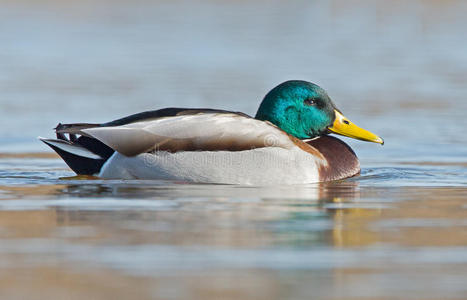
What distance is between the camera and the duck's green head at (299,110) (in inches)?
380

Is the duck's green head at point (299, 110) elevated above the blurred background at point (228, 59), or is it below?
below

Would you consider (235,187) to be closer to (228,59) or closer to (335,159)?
(335,159)

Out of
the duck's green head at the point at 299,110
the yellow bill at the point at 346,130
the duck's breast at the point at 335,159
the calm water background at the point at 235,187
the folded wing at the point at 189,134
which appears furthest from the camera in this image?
the yellow bill at the point at 346,130

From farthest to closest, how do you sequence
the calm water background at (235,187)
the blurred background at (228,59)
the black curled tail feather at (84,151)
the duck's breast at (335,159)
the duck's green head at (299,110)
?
the blurred background at (228,59)
the duck's green head at (299,110)
the duck's breast at (335,159)
the black curled tail feather at (84,151)
the calm water background at (235,187)

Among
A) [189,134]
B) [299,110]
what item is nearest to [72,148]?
[189,134]

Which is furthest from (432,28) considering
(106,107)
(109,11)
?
(106,107)

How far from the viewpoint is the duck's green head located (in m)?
9.66

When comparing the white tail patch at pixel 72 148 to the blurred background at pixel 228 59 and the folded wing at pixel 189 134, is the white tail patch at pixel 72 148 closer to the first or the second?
the folded wing at pixel 189 134

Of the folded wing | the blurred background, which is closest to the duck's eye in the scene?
the folded wing

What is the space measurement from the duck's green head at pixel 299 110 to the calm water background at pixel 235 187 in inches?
23.9

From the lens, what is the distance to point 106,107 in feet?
46.9

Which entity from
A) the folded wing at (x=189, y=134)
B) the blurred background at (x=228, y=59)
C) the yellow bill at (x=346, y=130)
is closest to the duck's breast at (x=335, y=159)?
the yellow bill at (x=346, y=130)

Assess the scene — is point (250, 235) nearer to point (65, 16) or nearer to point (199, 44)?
point (199, 44)

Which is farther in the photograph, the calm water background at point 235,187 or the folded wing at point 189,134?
the folded wing at point 189,134
